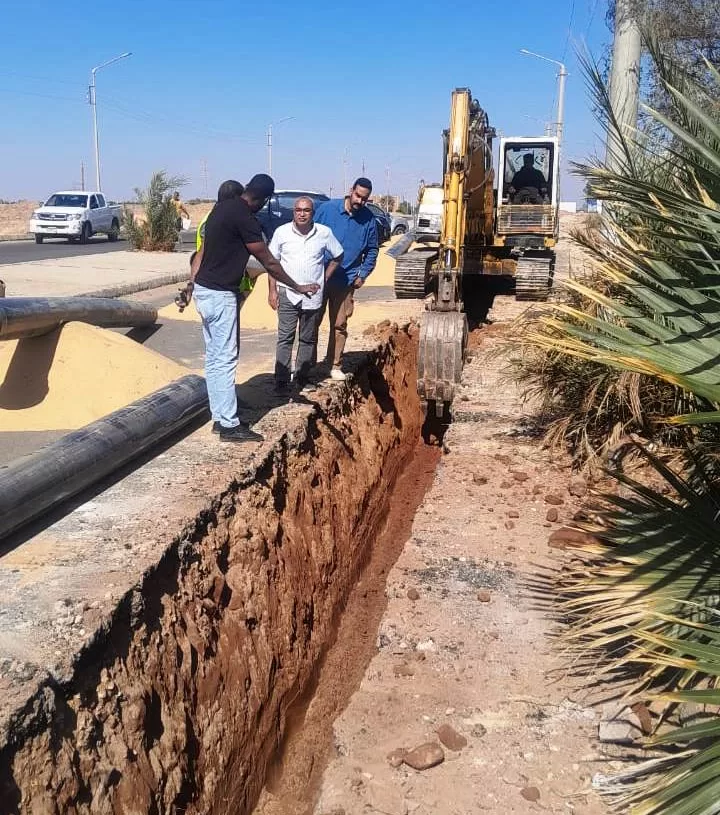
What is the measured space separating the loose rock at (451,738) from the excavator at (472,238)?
15.0 ft

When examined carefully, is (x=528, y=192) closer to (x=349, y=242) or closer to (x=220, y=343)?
(x=349, y=242)

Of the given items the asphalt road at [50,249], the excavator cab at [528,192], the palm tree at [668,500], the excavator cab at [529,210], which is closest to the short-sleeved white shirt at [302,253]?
the palm tree at [668,500]

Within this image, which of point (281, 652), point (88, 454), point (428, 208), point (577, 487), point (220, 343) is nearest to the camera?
point (88, 454)

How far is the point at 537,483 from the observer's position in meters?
6.71

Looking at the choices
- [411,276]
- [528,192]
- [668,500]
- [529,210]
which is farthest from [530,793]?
[528,192]

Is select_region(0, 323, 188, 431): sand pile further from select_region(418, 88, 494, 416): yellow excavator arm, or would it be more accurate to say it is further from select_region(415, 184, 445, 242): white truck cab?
select_region(415, 184, 445, 242): white truck cab

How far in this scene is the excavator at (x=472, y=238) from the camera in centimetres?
820

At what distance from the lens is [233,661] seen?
443 cm

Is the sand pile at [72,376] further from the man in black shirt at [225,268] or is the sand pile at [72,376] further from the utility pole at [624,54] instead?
the utility pole at [624,54]

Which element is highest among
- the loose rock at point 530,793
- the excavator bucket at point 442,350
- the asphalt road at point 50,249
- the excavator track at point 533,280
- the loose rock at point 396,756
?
the asphalt road at point 50,249

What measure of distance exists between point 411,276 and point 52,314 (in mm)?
5920

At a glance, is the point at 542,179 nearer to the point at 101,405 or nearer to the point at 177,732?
the point at 101,405

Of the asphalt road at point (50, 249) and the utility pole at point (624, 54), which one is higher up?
the utility pole at point (624, 54)

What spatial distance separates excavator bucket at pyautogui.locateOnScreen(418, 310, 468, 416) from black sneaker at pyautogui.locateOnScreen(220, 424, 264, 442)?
2687 mm
